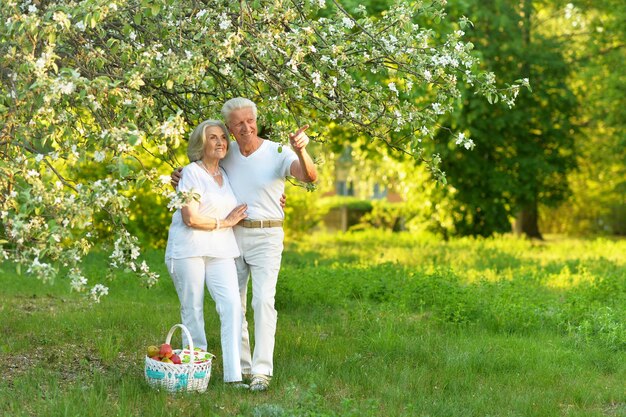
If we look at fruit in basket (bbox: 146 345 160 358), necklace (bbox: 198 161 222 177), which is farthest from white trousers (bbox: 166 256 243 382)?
necklace (bbox: 198 161 222 177)

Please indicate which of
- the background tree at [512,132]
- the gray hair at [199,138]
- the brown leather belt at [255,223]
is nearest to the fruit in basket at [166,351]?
the brown leather belt at [255,223]

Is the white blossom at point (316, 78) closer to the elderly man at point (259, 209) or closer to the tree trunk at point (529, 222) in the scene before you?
the elderly man at point (259, 209)

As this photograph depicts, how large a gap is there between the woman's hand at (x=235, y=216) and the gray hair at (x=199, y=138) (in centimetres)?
49

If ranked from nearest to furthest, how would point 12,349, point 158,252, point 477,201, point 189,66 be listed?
point 189,66 < point 12,349 < point 158,252 < point 477,201

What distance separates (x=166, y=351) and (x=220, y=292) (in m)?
0.61

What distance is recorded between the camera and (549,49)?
2266cm

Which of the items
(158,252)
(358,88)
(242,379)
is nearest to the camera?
(242,379)

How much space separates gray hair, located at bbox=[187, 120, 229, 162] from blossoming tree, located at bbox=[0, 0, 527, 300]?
27 cm

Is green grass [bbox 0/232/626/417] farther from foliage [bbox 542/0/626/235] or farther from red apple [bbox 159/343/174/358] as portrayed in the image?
foliage [bbox 542/0/626/235]

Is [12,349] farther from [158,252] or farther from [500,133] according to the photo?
[500,133]

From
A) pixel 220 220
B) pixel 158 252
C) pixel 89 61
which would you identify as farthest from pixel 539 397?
pixel 158 252

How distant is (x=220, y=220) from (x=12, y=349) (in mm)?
2773

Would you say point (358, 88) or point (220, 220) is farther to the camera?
point (358, 88)

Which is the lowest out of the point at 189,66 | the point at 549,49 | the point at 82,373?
the point at 82,373
